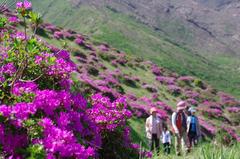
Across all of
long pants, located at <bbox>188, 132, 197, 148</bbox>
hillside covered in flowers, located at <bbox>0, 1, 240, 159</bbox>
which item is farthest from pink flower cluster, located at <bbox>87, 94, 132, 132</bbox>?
long pants, located at <bbox>188, 132, 197, 148</bbox>

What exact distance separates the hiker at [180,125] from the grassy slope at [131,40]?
6668 centimetres

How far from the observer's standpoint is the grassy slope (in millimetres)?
95756

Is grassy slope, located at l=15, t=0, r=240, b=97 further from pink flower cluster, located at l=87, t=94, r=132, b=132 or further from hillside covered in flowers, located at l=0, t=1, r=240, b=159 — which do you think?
hillside covered in flowers, located at l=0, t=1, r=240, b=159

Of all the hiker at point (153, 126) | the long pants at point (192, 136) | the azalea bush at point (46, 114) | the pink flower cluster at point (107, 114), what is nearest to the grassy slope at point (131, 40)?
the long pants at point (192, 136)

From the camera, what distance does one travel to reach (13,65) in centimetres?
902

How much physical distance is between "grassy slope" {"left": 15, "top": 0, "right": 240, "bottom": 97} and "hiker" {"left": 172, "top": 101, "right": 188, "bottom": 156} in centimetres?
6668

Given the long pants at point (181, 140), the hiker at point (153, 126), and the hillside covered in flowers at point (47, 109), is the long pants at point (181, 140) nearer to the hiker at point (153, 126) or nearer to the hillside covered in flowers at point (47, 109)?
the hiker at point (153, 126)

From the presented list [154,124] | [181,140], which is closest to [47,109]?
[154,124]

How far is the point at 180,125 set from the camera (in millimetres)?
13594

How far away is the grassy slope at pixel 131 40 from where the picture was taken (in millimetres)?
95756

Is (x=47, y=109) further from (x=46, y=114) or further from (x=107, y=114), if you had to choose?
(x=107, y=114)

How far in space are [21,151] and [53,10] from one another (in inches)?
5400

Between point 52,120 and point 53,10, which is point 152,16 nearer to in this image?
point 53,10

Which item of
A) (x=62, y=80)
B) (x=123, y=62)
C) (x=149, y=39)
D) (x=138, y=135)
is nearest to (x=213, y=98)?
(x=123, y=62)
